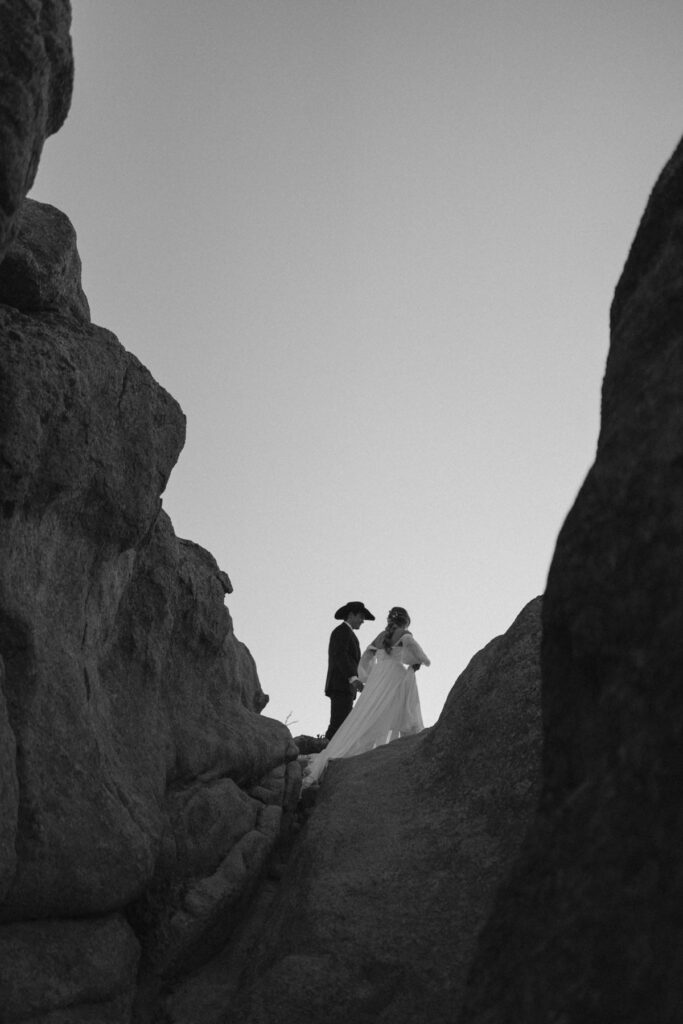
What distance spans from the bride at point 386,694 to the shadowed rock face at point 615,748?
1098 cm

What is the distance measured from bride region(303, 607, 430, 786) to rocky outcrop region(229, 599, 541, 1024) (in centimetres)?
417

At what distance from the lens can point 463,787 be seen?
8.65 metres

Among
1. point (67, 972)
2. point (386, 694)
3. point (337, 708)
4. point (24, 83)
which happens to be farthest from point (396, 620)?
point (24, 83)

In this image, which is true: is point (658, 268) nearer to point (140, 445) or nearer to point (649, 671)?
point (649, 671)

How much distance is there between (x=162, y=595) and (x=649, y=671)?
692 centimetres

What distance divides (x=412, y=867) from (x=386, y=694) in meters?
7.42

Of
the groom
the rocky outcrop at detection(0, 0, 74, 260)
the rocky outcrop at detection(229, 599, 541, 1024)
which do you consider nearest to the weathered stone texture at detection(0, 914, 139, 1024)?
the rocky outcrop at detection(229, 599, 541, 1024)

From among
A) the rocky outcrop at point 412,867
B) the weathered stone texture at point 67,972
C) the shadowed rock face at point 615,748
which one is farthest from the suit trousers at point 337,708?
the shadowed rock face at point 615,748

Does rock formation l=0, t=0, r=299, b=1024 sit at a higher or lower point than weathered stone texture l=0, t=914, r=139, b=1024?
higher

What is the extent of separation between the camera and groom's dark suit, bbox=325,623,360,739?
16.9m

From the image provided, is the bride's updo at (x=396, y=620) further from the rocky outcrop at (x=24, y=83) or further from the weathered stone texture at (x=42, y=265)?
the rocky outcrop at (x=24, y=83)

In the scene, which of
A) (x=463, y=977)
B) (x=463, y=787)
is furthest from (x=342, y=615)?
(x=463, y=977)

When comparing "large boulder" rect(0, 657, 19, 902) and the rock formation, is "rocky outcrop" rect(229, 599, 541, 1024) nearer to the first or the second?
the rock formation

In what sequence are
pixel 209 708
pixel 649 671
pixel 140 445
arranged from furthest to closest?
pixel 209 708, pixel 140 445, pixel 649 671
